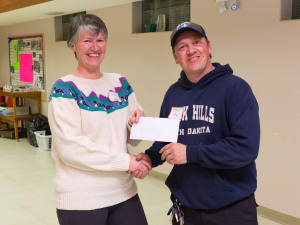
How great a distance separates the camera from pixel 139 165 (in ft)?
5.49

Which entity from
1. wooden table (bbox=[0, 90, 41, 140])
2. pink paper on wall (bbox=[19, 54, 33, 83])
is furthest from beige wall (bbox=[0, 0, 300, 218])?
pink paper on wall (bbox=[19, 54, 33, 83])

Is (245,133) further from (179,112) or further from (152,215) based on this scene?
(152,215)

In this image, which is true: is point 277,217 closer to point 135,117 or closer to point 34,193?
point 135,117

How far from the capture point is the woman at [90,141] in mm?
1540

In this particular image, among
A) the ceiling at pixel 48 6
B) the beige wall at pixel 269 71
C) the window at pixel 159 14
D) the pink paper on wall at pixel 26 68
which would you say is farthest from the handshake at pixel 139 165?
the pink paper on wall at pixel 26 68

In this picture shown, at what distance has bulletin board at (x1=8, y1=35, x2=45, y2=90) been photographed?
6.55 meters

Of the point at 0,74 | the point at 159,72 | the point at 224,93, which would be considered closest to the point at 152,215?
the point at 159,72

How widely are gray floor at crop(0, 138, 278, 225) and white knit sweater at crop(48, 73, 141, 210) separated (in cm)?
170

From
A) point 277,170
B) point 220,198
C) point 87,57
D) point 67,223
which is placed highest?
point 87,57

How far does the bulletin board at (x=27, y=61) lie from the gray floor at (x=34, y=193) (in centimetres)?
175

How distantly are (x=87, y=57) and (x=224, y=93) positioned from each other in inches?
26.5

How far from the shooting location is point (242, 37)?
128 inches

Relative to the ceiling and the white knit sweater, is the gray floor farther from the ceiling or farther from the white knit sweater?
the ceiling

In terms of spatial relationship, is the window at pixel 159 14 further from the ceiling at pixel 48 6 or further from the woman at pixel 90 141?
the woman at pixel 90 141
